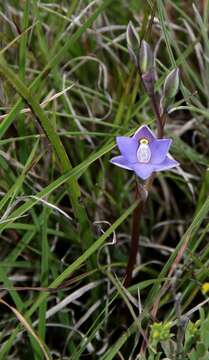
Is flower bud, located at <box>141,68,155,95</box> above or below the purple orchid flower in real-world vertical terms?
above

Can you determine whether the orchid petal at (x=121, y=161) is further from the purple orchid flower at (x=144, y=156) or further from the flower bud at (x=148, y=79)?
the flower bud at (x=148, y=79)

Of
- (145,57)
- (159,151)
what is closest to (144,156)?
(159,151)

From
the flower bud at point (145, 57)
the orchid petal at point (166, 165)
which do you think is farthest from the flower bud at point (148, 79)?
the orchid petal at point (166, 165)

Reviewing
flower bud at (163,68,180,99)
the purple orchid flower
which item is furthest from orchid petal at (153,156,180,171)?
flower bud at (163,68,180,99)

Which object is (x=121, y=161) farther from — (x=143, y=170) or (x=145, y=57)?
(x=145, y=57)

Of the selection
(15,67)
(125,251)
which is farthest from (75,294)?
(15,67)

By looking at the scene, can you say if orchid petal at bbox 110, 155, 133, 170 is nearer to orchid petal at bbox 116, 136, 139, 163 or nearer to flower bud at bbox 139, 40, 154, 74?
orchid petal at bbox 116, 136, 139, 163

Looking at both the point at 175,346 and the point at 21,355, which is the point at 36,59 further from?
the point at 175,346
